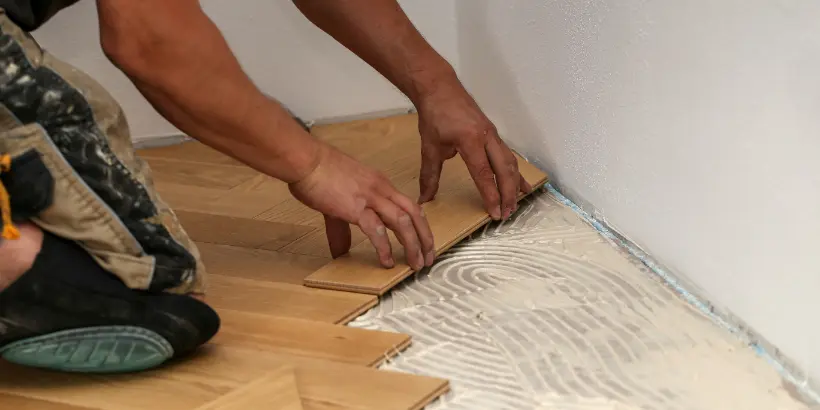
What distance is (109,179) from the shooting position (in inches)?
35.4

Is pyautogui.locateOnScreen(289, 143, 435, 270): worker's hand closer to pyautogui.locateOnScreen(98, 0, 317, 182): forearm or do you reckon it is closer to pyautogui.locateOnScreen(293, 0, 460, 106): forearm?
pyautogui.locateOnScreen(98, 0, 317, 182): forearm

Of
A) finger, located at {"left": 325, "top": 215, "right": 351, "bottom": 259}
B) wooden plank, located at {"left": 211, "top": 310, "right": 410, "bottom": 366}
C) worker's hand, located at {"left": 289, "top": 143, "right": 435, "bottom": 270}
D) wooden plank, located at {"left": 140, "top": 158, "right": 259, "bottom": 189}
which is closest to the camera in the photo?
wooden plank, located at {"left": 211, "top": 310, "right": 410, "bottom": 366}

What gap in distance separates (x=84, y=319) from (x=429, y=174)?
2.15 ft

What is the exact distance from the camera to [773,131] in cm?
88

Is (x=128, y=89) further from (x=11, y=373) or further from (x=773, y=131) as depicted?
(x=773, y=131)

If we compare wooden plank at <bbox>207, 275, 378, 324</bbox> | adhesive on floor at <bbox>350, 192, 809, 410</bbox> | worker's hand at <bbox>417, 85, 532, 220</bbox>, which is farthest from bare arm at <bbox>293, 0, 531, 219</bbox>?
wooden plank at <bbox>207, 275, 378, 324</bbox>

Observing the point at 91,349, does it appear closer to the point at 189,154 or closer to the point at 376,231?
the point at 376,231

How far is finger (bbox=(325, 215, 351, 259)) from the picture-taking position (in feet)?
3.96

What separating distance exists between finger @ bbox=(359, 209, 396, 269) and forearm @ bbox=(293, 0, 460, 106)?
1.03 ft

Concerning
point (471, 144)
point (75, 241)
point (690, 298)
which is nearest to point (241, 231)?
point (471, 144)

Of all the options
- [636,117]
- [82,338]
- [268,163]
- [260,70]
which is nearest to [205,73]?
[268,163]

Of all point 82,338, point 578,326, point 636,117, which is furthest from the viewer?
point 636,117

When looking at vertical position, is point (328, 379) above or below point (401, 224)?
below

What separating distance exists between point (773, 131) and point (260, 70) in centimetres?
129
